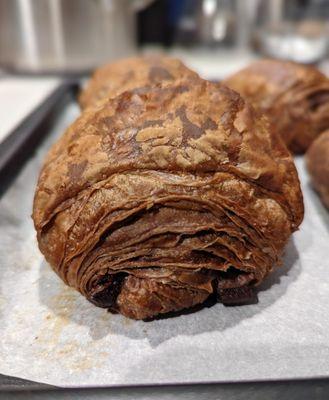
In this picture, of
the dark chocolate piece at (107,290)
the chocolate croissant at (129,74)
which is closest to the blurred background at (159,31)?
the chocolate croissant at (129,74)

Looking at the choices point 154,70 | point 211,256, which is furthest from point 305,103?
point 211,256

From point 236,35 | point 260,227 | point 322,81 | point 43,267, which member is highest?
point 260,227

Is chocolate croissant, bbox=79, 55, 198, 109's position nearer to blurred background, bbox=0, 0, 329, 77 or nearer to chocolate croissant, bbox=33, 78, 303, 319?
chocolate croissant, bbox=33, 78, 303, 319

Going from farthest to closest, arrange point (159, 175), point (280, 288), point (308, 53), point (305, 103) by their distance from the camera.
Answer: point (308, 53)
point (305, 103)
point (280, 288)
point (159, 175)

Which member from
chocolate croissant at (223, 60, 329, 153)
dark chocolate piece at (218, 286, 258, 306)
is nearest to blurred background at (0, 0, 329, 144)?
chocolate croissant at (223, 60, 329, 153)

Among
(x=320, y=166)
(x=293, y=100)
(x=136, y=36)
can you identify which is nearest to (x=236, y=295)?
(x=320, y=166)

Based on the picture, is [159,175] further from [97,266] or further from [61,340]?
[61,340]
